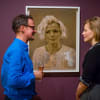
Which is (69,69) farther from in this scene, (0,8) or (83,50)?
(0,8)

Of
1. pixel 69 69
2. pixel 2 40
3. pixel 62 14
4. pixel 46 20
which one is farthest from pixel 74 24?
pixel 2 40

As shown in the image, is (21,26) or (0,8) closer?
(21,26)

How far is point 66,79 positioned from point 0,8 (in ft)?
3.77

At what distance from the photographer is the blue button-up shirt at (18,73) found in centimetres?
142

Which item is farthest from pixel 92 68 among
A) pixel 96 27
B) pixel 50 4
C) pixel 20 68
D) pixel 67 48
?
pixel 50 4

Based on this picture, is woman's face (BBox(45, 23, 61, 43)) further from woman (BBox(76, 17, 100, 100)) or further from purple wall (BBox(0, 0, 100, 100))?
woman (BBox(76, 17, 100, 100))

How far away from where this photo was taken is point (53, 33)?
2.29 metres

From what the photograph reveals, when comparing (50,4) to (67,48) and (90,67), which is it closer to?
(67,48)

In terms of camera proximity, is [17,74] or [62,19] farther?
[62,19]

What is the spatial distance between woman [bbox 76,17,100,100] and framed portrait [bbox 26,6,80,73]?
2.44 feet

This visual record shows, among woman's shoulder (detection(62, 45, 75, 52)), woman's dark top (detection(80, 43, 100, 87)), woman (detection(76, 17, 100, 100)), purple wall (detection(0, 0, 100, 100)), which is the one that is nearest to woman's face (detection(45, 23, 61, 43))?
woman's shoulder (detection(62, 45, 75, 52))

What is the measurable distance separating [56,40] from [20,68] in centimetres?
94

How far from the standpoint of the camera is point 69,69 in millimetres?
2322

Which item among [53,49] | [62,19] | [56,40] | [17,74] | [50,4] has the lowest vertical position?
[17,74]
